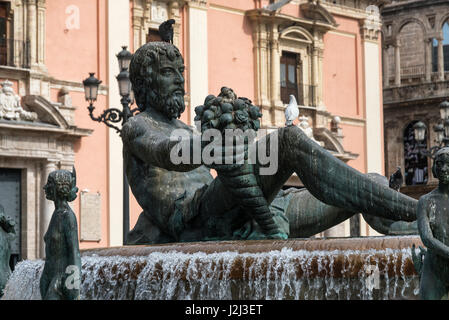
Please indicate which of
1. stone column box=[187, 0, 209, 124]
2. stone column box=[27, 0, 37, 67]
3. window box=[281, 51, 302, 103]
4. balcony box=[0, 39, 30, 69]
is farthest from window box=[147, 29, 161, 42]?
window box=[281, 51, 302, 103]

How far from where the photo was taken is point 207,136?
511 cm

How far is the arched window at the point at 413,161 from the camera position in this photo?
3769 cm

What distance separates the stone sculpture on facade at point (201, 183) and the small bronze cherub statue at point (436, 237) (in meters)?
0.93

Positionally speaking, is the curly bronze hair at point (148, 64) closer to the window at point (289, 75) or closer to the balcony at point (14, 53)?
the balcony at point (14, 53)

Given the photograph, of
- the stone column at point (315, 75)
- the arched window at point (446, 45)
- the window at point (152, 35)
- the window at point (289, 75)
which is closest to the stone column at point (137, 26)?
the window at point (152, 35)

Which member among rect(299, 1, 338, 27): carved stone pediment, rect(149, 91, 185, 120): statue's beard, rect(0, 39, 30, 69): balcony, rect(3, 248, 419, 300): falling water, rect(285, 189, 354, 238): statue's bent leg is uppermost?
rect(299, 1, 338, 27): carved stone pediment

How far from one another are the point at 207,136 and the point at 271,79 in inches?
859

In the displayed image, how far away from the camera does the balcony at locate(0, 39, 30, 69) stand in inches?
853

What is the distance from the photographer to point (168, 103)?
6.02 m

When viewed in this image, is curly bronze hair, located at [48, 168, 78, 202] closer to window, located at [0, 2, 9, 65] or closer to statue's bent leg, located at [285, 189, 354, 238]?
statue's bent leg, located at [285, 189, 354, 238]

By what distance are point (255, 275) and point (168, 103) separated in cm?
157

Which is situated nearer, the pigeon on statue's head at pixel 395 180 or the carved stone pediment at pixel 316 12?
the pigeon on statue's head at pixel 395 180
